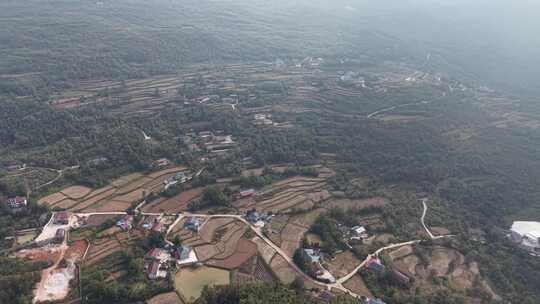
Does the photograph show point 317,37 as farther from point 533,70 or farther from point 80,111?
point 80,111

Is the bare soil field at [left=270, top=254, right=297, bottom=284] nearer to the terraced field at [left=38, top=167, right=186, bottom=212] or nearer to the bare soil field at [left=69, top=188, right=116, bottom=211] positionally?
the terraced field at [left=38, top=167, right=186, bottom=212]

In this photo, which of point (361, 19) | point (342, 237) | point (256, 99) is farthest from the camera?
point (361, 19)

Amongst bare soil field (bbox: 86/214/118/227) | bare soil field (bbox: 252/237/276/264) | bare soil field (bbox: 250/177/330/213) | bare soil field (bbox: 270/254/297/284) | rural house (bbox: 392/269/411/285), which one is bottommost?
bare soil field (bbox: 86/214/118/227)

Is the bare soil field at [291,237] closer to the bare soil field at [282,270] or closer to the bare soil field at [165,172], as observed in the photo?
the bare soil field at [282,270]

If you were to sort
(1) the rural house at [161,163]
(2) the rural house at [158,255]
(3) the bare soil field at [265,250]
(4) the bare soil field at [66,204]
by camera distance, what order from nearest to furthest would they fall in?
(2) the rural house at [158,255]
(3) the bare soil field at [265,250]
(4) the bare soil field at [66,204]
(1) the rural house at [161,163]

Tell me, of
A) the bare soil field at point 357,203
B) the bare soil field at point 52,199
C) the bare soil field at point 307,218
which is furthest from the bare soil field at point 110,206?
the bare soil field at point 357,203

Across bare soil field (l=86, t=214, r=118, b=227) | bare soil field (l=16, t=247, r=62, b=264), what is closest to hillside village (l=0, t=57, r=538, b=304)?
bare soil field (l=16, t=247, r=62, b=264)

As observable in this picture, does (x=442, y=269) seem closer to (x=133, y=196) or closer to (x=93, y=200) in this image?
(x=133, y=196)

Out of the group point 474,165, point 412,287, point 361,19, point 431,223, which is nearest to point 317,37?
point 361,19

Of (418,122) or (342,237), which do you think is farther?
(418,122)
